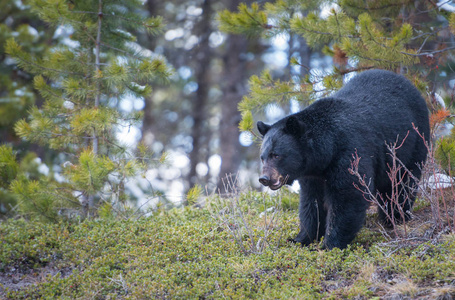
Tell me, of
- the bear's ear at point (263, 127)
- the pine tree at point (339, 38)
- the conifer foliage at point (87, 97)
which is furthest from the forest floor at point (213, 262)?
the pine tree at point (339, 38)

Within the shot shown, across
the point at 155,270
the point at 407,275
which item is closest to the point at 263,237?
the point at 155,270

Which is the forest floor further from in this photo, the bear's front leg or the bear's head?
the bear's head

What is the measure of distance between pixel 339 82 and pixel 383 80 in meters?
1.24

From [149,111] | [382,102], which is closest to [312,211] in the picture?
[382,102]

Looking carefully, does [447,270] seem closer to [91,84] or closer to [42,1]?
[91,84]

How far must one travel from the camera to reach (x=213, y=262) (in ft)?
15.6

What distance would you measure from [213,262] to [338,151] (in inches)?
73.4

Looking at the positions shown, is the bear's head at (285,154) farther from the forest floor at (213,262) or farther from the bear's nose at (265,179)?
the forest floor at (213,262)

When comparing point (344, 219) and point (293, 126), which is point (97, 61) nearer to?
point (293, 126)

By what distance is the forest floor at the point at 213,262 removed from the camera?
3947 mm

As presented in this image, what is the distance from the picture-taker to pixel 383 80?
5637 mm

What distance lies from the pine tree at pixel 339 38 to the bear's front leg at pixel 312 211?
1.52 metres

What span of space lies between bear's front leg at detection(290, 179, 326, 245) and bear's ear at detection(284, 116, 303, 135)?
672 millimetres

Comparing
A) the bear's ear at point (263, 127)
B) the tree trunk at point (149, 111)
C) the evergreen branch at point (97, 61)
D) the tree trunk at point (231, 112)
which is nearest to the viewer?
the bear's ear at point (263, 127)
